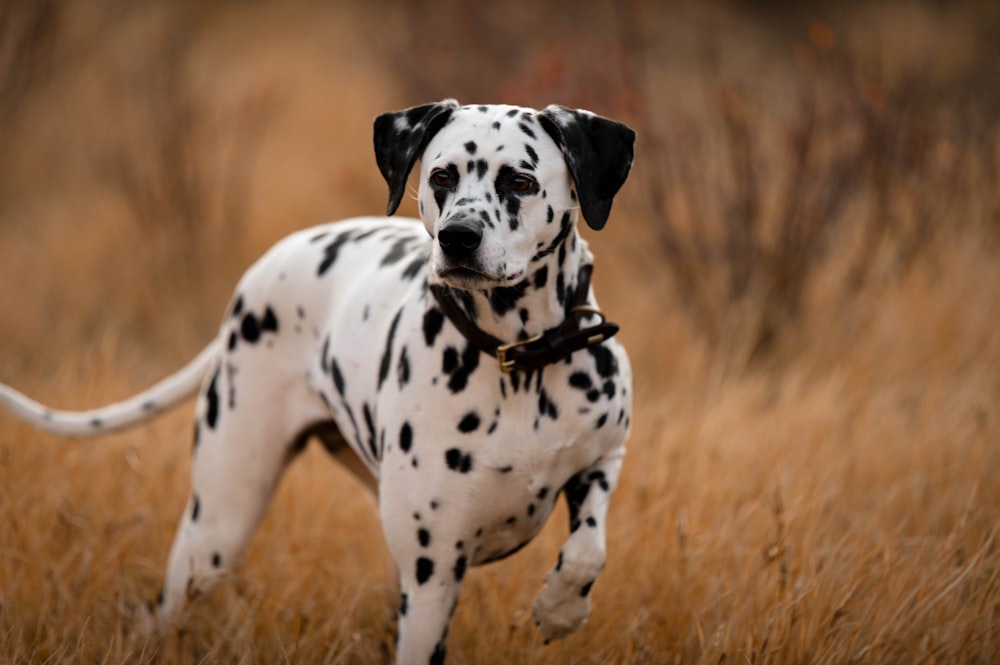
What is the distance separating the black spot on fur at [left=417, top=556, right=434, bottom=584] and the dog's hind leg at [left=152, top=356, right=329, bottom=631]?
66 cm

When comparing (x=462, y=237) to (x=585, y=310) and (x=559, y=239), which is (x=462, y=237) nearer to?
(x=559, y=239)

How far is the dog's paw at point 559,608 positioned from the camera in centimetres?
241

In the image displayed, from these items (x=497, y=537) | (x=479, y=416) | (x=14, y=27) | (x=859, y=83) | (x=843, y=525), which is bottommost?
(x=843, y=525)

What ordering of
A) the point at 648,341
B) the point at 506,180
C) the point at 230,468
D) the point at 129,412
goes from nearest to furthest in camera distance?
1. the point at 506,180
2. the point at 230,468
3. the point at 129,412
4. the point at 648,341

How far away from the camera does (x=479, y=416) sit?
243 cm

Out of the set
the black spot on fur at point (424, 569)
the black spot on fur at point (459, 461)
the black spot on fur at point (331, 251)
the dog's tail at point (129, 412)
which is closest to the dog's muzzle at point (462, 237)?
the black spot on fur at point (459, 461)

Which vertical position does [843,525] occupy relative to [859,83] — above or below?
below

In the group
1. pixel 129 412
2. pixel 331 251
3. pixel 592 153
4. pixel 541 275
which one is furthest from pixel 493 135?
pixel 129 412

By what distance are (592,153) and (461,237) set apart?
40 cm

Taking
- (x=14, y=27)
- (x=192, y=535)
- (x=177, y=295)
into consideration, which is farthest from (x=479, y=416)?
(x=14, y=27)

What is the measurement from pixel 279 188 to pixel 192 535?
4886mm

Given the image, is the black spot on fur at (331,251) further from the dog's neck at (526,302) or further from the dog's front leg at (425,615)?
the dog's front leg at (425,615)

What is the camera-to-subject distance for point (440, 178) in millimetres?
2354

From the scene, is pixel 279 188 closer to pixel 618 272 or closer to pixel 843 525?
pixel 618 272
